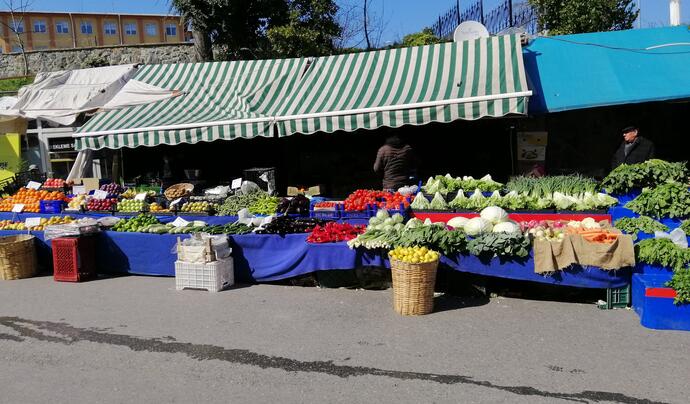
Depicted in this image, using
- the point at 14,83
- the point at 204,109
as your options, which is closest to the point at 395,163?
the point at 204,109

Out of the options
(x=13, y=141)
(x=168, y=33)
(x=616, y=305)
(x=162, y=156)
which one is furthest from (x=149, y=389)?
(x=168, y=33)

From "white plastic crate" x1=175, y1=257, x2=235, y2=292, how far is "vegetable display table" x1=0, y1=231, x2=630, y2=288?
0.34 meters

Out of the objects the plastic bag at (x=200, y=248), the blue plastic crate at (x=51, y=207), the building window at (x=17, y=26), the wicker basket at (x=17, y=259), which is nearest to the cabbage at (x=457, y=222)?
the plastic bag at (x=200, y=248)

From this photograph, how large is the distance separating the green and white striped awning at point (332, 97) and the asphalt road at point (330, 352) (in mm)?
3494

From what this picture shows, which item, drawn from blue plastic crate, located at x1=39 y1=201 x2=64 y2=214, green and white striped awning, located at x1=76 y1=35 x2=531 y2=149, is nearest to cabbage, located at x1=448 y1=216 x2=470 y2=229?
green and white striped awning, located at x1=76 y1=35 x2=531 y2=149

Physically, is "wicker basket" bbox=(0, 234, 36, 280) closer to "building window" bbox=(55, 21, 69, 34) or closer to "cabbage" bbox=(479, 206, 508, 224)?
"cabbage" bbox=(479, 206, 508, 224)

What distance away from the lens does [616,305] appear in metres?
6.23

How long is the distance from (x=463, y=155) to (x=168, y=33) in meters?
52.3

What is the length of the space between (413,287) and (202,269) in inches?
123

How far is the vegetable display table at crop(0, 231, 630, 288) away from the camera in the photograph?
6297 millimetres

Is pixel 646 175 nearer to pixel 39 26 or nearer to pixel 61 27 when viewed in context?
pixel 61 27

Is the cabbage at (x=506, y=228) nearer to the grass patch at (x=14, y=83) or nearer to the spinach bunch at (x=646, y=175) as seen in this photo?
the spinach bunch at (x=646, y=175)

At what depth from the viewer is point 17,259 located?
8945mm

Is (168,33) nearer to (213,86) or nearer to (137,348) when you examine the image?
(213,86)
